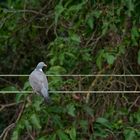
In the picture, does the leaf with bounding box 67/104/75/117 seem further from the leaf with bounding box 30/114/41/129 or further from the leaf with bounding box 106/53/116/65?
the leaf with bounding box 106/53/116/65

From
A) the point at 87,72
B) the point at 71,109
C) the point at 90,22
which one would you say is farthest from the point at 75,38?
the point at 71,109

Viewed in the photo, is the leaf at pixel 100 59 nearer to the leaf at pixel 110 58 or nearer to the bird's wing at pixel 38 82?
the leaf at pixel 110 58

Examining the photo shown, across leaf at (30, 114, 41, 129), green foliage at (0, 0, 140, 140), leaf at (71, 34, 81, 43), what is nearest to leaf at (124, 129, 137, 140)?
green foliage at (0, 0, 140, 140)

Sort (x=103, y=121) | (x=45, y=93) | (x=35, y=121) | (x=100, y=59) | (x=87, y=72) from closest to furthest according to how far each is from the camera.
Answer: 1. (x=45, y=93)
2. (x=35, y=121)
3. (x=103, y=121)
4. (x=100, y=59)
5. (x=87, y=72)

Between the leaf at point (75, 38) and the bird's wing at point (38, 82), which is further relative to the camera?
the leaf at point (75, 38)

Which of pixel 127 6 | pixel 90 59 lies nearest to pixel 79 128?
pixel 90 59

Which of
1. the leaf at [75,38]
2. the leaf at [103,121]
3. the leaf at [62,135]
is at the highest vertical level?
the leaf at [75,38]

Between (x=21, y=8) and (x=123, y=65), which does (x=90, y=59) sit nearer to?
(x=123, y=65)

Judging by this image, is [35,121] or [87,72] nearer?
[35,121]

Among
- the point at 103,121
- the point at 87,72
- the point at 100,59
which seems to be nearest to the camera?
the point at 103,121

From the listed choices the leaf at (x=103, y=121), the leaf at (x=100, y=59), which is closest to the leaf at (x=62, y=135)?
the leaf at (x=103, y=121)

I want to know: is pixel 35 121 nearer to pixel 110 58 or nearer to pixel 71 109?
pixel 71 109

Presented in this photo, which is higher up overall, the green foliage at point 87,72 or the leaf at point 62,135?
the green foliage at point 87,72

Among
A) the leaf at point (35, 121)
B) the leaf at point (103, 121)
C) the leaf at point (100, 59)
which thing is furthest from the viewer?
the leaf at point (100, 59)
